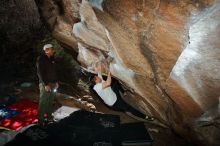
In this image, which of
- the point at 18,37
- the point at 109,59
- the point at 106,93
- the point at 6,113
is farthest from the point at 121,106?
the point at 18,37

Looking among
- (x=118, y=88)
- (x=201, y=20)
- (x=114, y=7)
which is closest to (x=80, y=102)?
(x=118, y=88)

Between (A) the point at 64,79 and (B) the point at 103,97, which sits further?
(A) the point at 64,79

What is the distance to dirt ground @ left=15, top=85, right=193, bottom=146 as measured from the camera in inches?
298

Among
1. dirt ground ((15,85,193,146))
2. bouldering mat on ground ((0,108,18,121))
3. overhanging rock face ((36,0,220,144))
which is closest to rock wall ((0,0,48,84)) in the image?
dirt ground ((15,85,193,146))

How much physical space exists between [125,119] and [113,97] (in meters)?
0.89

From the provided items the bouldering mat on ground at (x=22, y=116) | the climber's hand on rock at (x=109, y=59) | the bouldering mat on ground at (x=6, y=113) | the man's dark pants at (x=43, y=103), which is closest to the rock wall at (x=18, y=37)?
the bouldering mat on ground at (x=22, y=116)

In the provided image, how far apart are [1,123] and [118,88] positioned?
3.32 meters

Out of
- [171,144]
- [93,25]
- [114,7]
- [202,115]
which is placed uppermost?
[114,7]

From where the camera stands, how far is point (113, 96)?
7969mm

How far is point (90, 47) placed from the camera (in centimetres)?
857

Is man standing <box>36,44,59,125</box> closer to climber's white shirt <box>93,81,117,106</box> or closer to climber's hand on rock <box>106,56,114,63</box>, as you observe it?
Answer: climber's white shirt <box>93,81,117,106</box>

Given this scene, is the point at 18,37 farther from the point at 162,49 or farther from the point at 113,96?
the point at 162,49

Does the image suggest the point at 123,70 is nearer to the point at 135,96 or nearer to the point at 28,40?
the point at 135,96

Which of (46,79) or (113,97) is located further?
(113,97)
